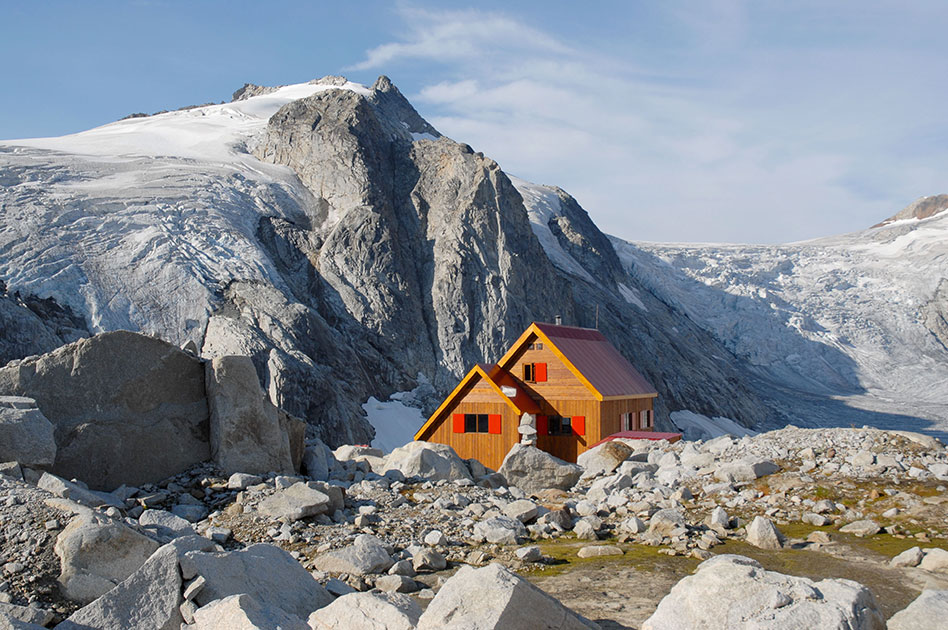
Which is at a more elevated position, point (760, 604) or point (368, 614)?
point (760, 604)

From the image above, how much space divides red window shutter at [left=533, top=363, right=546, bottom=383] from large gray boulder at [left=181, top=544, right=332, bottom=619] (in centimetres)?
2391

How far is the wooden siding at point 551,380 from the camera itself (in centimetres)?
3138

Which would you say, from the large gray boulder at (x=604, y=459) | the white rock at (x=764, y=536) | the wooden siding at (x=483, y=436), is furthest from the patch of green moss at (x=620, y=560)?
the wooden siding at (x=483, y=436)

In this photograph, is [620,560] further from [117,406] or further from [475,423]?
[475,423]

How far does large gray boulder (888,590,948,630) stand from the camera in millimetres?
6305

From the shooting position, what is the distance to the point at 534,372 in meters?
32.2

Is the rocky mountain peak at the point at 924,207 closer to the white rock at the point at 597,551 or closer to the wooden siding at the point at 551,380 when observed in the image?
the wooden siding at the point at 551,380

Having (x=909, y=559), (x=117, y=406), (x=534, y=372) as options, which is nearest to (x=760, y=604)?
(x=909, y=559)

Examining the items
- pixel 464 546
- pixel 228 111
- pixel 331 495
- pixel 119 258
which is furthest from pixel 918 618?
pixel 228 111

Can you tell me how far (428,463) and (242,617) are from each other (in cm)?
1159

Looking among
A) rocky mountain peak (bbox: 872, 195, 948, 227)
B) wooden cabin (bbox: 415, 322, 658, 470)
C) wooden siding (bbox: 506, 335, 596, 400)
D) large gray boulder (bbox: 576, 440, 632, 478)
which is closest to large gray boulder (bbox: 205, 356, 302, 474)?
large gray boulder (bbox: 576, 440, 632, 478)

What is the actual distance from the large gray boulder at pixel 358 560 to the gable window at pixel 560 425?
852 inches

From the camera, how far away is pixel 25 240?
54250mm

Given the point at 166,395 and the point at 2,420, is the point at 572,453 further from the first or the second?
the point at 2,420
